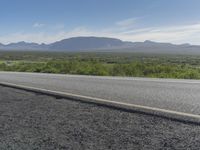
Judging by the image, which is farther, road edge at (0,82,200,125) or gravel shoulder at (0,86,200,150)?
road edge at (0,82,200,125)

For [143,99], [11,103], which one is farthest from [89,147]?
[11,103]

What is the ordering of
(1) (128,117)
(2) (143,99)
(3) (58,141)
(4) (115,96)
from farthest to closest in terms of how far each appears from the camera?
1. (4) (115,96)
2. (2) (143,99)
3. (1) (128,117)
4. (3) (58,141)

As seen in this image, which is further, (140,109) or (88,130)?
(140,109)

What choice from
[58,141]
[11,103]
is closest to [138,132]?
[58,141]

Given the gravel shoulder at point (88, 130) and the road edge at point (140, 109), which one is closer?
the gravel shoulder at point (88, 130)

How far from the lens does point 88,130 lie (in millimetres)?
4848

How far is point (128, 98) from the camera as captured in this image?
771 cm

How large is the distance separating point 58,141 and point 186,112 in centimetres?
276

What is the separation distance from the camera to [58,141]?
4.38 metres

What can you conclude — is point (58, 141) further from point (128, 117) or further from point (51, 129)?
point (128, 117)

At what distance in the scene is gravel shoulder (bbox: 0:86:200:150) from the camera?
414cm

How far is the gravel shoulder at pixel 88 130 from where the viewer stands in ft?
13.6

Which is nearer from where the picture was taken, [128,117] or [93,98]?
[128,117]

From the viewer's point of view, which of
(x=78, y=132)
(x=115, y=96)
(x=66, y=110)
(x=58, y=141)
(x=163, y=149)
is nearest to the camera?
(x=163, y=149)
